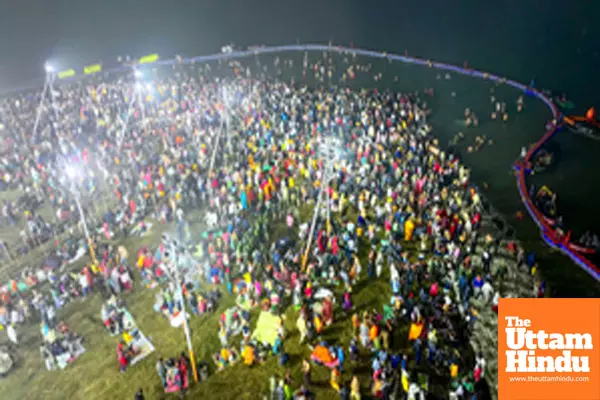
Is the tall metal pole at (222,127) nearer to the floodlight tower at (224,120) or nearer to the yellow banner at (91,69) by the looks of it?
the floodlight tower at (224,120)

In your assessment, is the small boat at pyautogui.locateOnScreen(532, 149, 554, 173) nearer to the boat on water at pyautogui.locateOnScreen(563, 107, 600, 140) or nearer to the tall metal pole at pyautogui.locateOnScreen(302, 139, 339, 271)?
the boat on water at pyautogui.locateOnScreen(563, 107, 600, 140)

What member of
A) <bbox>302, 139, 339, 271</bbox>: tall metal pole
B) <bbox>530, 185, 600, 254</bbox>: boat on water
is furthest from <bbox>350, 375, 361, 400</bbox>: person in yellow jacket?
<bbox>530, 185, 600, 254</bbox>: boat on water

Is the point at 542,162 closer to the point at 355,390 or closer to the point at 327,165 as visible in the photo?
the point at 327,165

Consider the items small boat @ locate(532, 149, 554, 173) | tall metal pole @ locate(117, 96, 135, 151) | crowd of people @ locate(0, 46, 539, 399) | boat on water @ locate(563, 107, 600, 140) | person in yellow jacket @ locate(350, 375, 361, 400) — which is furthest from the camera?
tall metal pole @ locate(117, 96, 135, 151)

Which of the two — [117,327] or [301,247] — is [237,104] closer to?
[301,247]

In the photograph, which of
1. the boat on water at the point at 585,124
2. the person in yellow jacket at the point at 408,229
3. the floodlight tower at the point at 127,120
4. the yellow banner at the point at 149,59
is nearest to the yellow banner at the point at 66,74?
the yellow banner at the point at 149,59

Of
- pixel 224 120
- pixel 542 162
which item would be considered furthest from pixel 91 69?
pixel 542 162

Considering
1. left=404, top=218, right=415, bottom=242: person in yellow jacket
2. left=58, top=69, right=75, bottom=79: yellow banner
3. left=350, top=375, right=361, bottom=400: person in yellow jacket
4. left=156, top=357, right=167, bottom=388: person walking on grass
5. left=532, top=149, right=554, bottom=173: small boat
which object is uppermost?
left=58, top=69, right=75, bottom=79: yellow banner
